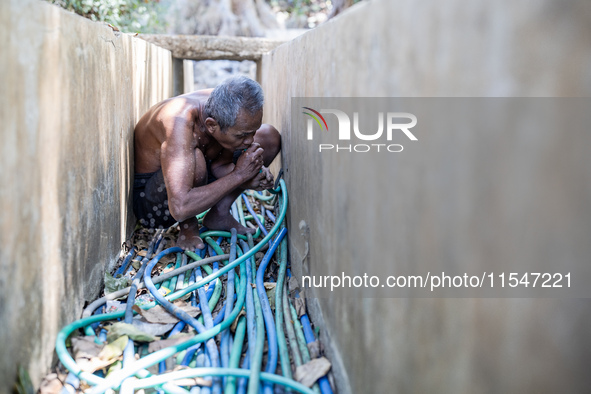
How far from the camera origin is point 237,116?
2.97m

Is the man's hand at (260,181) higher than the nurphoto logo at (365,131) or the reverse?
the reverse

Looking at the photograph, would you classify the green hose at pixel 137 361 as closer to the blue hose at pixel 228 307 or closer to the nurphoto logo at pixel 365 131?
the blue hose at pixel 228 307

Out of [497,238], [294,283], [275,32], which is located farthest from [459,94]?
[275,32]

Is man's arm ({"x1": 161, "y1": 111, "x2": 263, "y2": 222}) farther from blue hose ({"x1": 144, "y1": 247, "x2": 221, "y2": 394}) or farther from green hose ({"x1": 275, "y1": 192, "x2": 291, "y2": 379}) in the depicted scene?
green hose ({"x1": 275, "y1": 192, "x2": 291, "y2": 379})

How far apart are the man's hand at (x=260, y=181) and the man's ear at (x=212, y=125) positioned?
0.42 metres

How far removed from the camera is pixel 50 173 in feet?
6.27

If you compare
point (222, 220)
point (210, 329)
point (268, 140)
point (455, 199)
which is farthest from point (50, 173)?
point (268, 140)

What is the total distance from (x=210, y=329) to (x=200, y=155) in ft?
4.35

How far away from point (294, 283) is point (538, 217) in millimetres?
2103

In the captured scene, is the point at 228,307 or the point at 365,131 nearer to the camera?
the point at 365,131

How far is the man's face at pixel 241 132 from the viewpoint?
2990 mm

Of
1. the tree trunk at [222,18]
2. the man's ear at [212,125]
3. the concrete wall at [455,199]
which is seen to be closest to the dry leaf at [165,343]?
the concrete wall at [455,199]

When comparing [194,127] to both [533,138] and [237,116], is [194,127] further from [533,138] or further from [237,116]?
[533,138]

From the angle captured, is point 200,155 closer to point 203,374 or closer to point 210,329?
point 210,329
